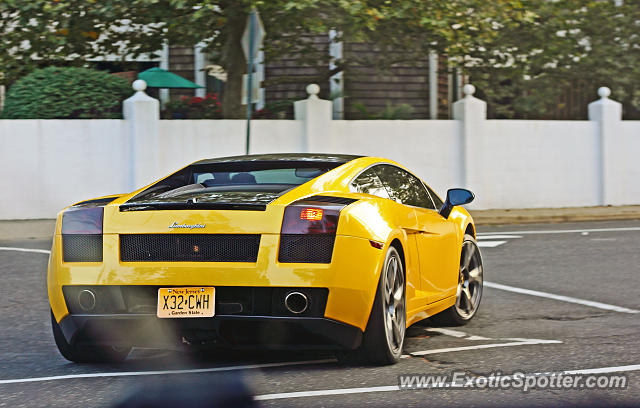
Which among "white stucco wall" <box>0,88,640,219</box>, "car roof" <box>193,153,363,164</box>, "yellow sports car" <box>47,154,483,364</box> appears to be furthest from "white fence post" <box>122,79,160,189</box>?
"yellow sports car" <box>47,154,483,364</box>

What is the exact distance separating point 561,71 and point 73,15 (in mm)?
10998

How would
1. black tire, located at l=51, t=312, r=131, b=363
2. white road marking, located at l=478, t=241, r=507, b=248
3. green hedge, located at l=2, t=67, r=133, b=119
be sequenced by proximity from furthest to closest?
green hedge, located at l=2, t=67, r=133, b=119 < white road marking, located at l=478, t=241, r=507, b=248 < black tire, located at l=51, t=312, r=131, b=363

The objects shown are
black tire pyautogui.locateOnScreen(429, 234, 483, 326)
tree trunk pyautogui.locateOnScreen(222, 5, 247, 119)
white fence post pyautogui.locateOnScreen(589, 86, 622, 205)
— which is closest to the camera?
black tire pyautogui.locateOnScreen(429, 234, 483, 326)

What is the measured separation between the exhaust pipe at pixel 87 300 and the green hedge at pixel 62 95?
1376 centimetres

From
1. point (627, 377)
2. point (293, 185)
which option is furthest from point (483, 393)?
point (293, 185)

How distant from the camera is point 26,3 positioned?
18.2m

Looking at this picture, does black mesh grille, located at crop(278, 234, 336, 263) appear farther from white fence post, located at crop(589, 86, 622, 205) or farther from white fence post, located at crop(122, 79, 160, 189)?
white fence post, located at crop(589, 86, 622, 205)

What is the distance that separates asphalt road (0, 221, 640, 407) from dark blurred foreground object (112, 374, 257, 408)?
0.03 meters

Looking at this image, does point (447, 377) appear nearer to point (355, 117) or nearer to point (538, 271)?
point (538, 271)

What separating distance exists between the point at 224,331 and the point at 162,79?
17432 mm

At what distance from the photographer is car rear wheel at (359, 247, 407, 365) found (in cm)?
608

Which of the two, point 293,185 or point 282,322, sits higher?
point 293,185

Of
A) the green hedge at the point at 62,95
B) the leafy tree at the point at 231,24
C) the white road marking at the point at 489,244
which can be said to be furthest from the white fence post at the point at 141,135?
the white road marking at the point at 489,244

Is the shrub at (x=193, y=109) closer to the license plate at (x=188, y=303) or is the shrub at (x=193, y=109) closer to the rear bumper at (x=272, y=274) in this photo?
the rear bumper at (x=272, y=274)
